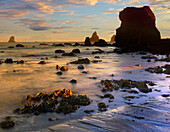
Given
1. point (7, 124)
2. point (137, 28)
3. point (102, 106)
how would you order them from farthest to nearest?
point (137, 28) < point (102, 106) < point (7, 124)

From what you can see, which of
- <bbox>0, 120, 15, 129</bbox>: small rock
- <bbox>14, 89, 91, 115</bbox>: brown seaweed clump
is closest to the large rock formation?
<bbox>14, 89, 91, 115</bbox>: brown seaweed clump

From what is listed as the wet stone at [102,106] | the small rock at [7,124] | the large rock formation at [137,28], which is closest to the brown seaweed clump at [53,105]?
the wet stone at [102,106]

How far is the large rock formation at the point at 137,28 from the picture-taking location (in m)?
75.3

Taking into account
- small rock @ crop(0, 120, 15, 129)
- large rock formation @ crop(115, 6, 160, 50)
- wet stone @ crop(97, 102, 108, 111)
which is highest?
large rock formation @ crop(115, 6, 160, 50)

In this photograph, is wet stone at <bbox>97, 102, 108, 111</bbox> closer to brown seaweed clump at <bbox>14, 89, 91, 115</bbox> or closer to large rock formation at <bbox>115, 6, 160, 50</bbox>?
brown seaweed clump at <bbox>14, 89, 91, 115</bbox>

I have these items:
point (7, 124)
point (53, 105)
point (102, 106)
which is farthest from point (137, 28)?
point (7, 124)

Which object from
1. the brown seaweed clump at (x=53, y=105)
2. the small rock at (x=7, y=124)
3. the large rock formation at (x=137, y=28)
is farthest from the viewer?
the large rock formation at (x=137, y=28)

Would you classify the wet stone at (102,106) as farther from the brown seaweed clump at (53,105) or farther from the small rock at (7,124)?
the small rock at (7,124)

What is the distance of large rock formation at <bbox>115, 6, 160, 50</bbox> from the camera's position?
75.3 metres

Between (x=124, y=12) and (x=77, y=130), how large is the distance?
296 ft

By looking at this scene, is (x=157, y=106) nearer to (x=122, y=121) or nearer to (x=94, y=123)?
(x=122, y=121)

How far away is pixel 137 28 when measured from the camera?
256 ft

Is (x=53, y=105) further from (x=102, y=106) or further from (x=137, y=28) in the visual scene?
(x=137, y=28)

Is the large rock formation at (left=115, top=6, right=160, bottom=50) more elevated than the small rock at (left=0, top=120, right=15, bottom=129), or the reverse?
the large rock formation at (left=115, top=6, right=160, bottom=50)
